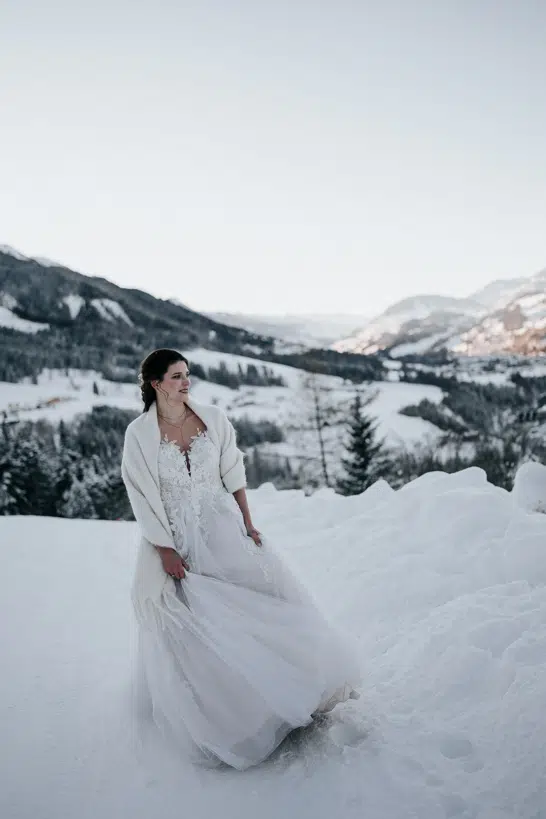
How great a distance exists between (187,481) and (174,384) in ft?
1.87

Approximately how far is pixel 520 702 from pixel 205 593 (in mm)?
1693

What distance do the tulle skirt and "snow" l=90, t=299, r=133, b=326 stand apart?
14462 cm

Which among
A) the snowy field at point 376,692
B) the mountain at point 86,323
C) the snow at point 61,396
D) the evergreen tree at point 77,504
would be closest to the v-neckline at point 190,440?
the snowy field at point 376,692

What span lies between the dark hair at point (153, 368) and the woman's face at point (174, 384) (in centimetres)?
2

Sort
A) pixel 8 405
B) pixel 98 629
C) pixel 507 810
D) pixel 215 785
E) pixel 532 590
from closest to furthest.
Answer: pixel 507 810, pixel 215 785, pixel 532 590, pixel 98 629, pixel 8 405

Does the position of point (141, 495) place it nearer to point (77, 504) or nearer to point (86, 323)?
point (77, 504)

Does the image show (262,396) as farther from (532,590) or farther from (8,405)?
(532,590)

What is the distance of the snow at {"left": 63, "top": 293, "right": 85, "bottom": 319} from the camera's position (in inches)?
5236

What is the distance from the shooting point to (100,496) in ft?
99.0

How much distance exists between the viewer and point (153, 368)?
8.95 ft

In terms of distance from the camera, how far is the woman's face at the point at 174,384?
2.74 meters

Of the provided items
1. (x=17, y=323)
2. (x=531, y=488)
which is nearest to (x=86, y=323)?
(x=17, y=323)

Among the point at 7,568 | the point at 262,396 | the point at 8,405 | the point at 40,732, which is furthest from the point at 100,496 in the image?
the point at 262,396

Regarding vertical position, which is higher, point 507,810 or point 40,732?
point 507,810
